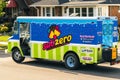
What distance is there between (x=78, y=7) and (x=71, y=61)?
27.3 m

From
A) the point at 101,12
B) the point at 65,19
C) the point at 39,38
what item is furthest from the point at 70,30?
the point at 101,12

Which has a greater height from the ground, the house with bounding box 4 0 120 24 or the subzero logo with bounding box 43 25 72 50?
the house with bounding box 4 0 120 24

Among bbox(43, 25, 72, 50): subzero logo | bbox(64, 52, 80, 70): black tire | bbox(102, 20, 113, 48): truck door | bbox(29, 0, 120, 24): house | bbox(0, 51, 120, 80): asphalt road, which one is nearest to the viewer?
bbox(0, 51, 120, 80): asphalt road

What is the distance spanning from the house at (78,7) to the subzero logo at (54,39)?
2445 centimetres

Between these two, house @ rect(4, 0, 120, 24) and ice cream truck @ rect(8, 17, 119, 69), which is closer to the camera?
ice cream truck @ rect(8, 17, 119, 69)

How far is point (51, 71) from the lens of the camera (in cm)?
1733

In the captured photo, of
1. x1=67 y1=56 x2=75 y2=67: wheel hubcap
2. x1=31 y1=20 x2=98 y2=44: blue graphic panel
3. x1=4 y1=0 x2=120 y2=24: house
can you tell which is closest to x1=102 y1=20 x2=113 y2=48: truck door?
x1=31 y1=20 x2=98 y2=44: blue graphic panel

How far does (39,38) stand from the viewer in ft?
61.7

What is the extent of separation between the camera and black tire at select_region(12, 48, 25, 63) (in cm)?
2002

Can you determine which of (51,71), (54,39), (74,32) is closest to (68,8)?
(54,39)

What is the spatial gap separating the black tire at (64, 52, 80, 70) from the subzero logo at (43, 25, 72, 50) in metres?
0.63

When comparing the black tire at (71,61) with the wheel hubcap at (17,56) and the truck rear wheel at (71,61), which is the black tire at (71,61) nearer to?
the truck rear wheel at (71,61)

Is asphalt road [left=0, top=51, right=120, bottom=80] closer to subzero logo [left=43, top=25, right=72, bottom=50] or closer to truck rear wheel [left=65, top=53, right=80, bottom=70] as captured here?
truck rear wheel [left=65, top=53, right=80, bottom=70]

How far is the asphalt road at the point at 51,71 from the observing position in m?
15.8
